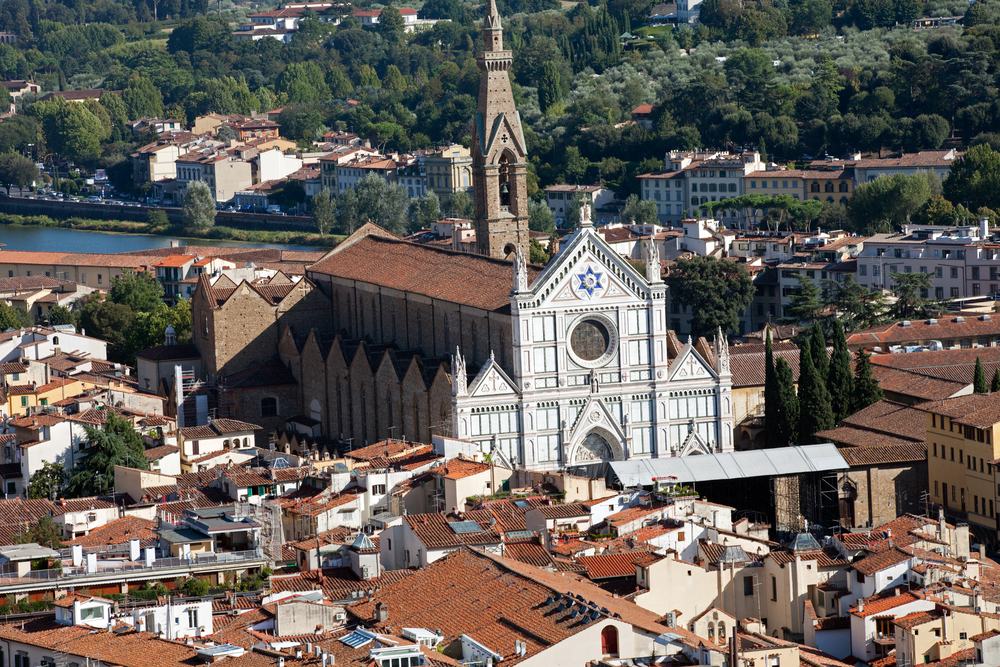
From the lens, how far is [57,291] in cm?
8506

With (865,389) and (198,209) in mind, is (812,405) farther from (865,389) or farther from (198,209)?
(198,209)

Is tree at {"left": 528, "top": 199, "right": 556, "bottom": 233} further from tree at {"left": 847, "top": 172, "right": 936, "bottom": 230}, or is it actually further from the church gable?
the church gable

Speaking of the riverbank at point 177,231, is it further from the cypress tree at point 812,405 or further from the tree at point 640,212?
the cypress tree at point 812,405

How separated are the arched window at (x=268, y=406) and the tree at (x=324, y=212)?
59092mm

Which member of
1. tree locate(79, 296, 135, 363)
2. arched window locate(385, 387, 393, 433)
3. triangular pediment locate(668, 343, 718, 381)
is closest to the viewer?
triangular pediment locate(668, 343, 718, 381)

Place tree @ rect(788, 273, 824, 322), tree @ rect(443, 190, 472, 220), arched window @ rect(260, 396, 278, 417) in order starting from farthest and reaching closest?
tree @ rect(443, 190, 472, 220)
tree @ rect(788, 273, 824, 322)
arched window @ rect(260, 396, 278, 417)

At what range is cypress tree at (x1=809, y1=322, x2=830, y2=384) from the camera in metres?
50.6

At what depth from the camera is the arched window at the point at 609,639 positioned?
92.4ft

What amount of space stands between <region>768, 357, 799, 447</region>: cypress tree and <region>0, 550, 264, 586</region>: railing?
17.7 meters

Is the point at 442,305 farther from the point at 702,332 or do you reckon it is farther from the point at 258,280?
the point at 702,332

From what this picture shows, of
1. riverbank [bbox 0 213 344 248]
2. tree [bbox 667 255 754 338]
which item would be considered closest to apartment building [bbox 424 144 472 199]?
→ riverbank [bbox 0 213 344 248]

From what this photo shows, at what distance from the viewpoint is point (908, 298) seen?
6706 centimetres

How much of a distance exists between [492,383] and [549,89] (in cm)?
7986

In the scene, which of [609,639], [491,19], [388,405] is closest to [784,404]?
[388,405]
